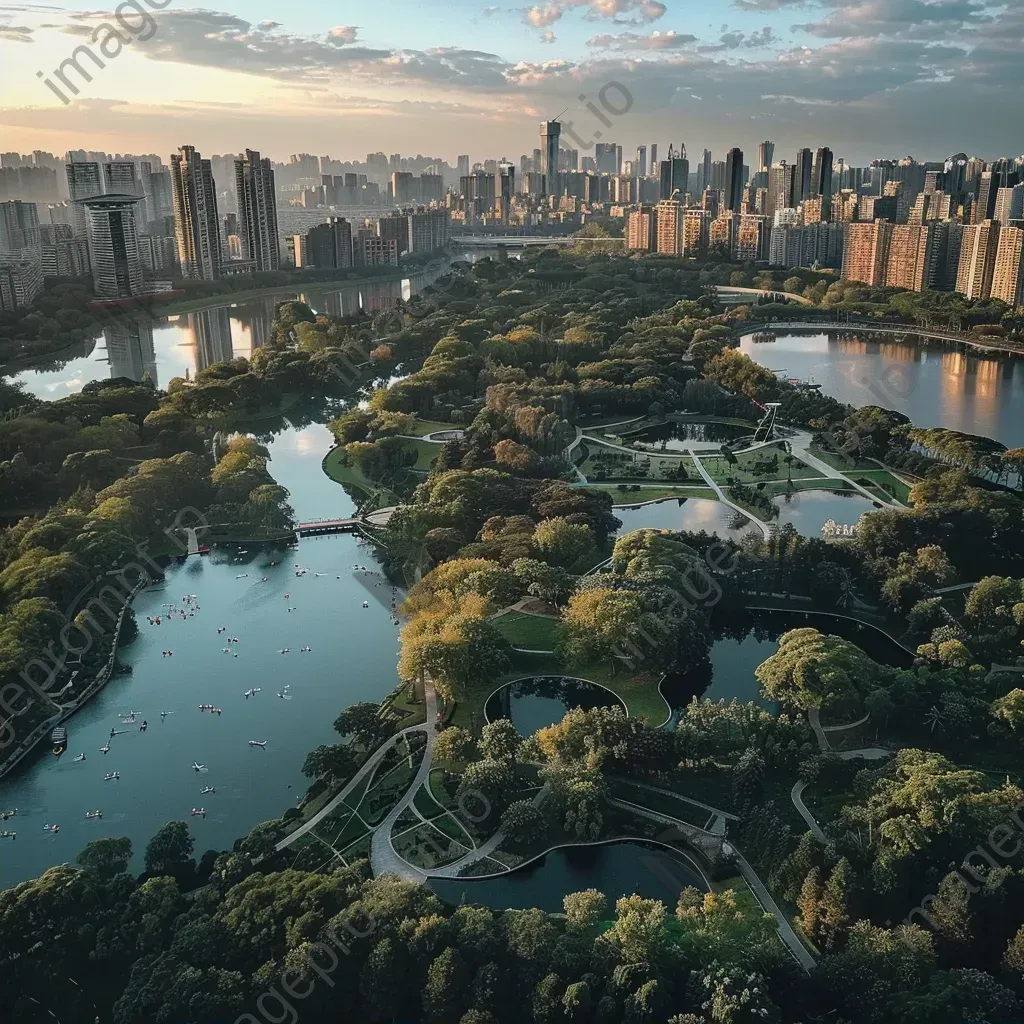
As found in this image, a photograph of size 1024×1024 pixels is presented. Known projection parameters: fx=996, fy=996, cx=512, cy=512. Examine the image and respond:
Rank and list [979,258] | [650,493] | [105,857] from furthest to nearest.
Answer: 1. [979,258]
2. [650,493]
3. [105,857]

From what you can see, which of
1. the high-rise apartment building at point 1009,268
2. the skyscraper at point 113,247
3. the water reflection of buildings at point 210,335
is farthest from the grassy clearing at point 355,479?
the high-rise apartment building at point 1009,268

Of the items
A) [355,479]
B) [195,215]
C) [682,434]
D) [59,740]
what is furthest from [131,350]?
[59,740]

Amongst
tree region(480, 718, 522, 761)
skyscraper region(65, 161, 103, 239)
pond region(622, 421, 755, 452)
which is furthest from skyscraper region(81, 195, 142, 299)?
tree region(480, 718, 522, 761)

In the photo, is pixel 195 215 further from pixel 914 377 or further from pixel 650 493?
pixel 650 493

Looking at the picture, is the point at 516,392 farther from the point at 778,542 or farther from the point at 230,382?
the point at 778,542

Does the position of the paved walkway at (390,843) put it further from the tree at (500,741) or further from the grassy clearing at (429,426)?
the grassy clearing at (429,426)

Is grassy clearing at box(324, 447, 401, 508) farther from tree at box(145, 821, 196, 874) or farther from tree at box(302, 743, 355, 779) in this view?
tree at box(145, 821, 196, 874)

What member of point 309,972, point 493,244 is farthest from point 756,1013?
point 493,244
